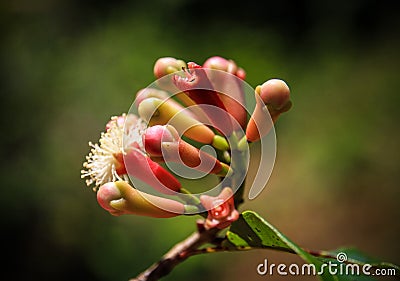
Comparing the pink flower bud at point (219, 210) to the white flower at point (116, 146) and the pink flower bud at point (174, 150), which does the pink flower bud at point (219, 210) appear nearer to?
the pink flower bud at point (174, 150)

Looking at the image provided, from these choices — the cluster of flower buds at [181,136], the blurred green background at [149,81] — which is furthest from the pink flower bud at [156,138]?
the blurred green background at [149,81]

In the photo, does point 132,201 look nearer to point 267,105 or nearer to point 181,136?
point 181,136

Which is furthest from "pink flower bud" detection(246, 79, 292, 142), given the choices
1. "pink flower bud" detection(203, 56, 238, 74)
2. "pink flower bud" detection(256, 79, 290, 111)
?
"pink flower bud" detection(203, 56, 238, 74)

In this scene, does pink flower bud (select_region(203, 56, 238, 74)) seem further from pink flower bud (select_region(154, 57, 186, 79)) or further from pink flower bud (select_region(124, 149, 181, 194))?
pink flower bud (select_region(124, 149, 181, 194))

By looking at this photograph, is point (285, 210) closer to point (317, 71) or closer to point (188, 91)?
point (317, 71)

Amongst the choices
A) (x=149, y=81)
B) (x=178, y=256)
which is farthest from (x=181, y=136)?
(x=149, y=81)

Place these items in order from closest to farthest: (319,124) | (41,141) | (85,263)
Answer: (85,263)
(41,141)
(319,124)

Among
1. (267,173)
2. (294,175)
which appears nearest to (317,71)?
(294,175)
